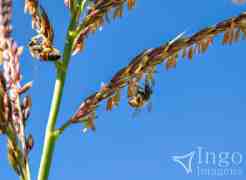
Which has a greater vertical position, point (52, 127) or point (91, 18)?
point (91, 18)

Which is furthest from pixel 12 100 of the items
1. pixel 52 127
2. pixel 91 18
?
pixel 91 18

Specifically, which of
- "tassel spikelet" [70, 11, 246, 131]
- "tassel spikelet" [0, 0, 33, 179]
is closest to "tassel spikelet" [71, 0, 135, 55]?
"tassel spikelet" [70, 11, 246, 131]

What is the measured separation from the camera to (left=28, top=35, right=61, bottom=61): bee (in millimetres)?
3367

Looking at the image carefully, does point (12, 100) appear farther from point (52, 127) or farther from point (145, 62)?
point (145, 62)

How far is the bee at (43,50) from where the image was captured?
337cm

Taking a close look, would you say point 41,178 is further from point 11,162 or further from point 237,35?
point 237,35

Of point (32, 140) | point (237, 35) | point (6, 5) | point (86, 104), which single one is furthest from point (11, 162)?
point (237, 35)

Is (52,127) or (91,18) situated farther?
(91,18)

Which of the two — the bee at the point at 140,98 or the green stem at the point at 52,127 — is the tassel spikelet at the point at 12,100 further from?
the bee at the point at 140,98

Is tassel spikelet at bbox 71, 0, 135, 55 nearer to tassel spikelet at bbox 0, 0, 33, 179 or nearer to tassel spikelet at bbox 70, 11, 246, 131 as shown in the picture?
tassel spikelet at bbox 70, 11, 246, 131

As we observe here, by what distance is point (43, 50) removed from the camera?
340 cm

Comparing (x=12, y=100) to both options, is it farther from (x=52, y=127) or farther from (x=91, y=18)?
(x=91, y=18)

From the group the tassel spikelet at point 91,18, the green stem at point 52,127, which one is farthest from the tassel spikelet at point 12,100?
the tassel spikelet at point 91,18

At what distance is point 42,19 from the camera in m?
3.48
